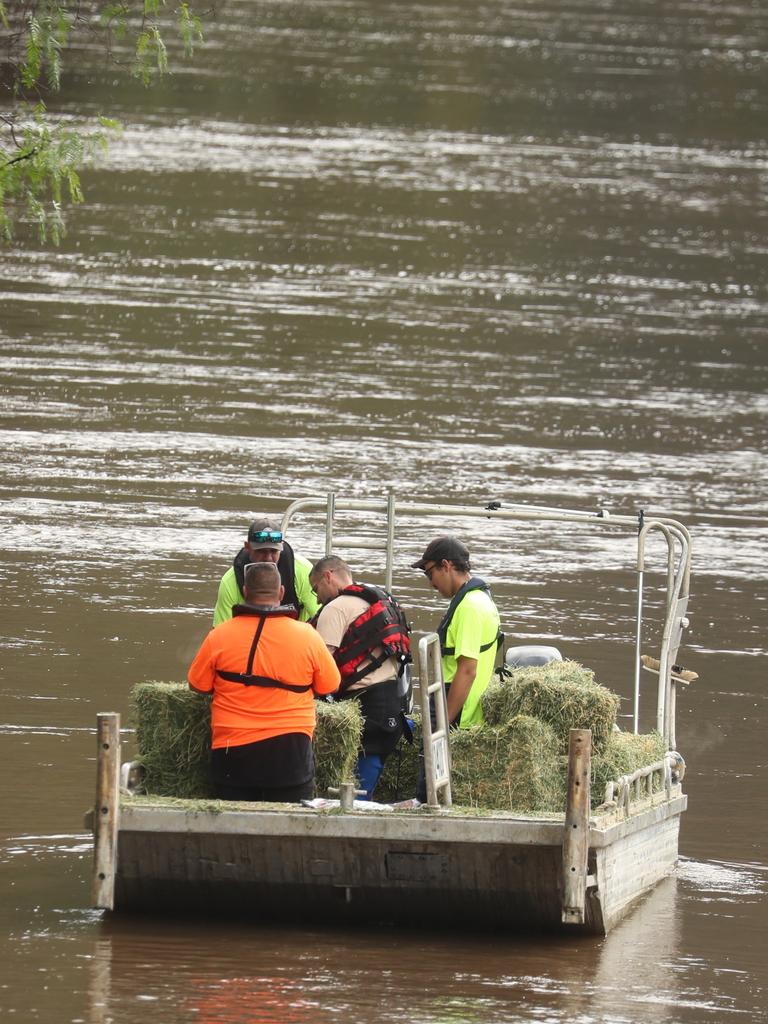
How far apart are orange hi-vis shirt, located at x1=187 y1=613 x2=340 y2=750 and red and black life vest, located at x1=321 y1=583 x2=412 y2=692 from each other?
0.59 m

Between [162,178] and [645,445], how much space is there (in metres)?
17.0

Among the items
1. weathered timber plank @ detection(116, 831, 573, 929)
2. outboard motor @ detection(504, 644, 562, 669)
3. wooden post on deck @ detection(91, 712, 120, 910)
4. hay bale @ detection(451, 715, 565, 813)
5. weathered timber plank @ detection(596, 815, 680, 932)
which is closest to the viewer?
wooden post on deck @ detection(91, 712, 120, 910)

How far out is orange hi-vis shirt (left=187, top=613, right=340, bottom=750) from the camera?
998cm

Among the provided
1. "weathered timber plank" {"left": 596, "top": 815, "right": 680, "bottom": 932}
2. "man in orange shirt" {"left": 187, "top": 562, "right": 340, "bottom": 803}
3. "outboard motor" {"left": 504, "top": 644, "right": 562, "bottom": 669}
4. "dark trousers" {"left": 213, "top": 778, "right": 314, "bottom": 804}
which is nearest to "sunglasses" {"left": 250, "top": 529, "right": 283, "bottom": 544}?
A: "man in orange shirt" {"left": 187, "top": 562, "right": 340, "bottom": 803}

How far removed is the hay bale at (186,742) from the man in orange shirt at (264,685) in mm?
354

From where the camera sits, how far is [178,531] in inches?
738

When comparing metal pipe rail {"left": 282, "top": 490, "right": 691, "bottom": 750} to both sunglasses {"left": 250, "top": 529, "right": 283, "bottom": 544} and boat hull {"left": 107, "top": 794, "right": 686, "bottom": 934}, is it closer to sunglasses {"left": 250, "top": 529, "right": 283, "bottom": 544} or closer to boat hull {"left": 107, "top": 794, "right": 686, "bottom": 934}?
sunglasses {"left": 250, "top": 529, "right": 283, "bottom": 544}

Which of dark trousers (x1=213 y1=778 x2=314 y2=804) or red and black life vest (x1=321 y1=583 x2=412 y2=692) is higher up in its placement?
red and black life vest (x1=321 y1=583 x2=412 y2=692)

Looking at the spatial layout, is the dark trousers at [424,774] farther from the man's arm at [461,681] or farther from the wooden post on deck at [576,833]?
the wooden post on deck at [576,833]

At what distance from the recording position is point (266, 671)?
32.8 ft

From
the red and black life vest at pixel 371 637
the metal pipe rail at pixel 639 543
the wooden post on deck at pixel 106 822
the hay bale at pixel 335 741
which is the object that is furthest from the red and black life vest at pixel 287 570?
the wooden post on deck at pixel 106 822

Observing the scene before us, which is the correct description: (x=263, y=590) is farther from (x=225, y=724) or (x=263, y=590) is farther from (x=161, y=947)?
(x=161, y=947)

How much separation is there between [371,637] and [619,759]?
1.45 metres

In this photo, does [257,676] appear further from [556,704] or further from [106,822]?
[556,704]
